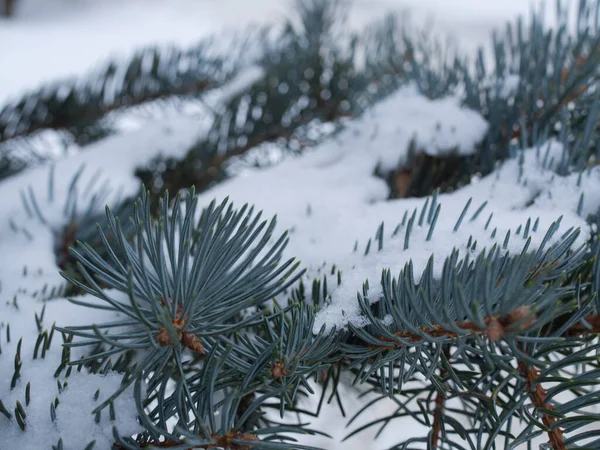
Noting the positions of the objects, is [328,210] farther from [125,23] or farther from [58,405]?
[125,23]

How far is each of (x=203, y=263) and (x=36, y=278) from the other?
0.19m

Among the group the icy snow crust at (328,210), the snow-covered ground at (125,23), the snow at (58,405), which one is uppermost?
the snow-covered ground at (125,23)

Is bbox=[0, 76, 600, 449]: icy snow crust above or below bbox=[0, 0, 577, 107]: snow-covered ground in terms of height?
below

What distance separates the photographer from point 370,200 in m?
0.41

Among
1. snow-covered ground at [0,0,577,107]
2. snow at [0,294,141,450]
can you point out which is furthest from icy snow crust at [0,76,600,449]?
snow-covered ground at [0,0,577,107]

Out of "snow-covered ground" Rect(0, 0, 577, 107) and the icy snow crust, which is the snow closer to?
the icy snow crust

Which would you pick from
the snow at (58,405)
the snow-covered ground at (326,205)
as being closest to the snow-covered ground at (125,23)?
the snow-covered ground at (326,205)

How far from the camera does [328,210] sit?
391mm

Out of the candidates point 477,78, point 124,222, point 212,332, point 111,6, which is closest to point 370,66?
point 477,78

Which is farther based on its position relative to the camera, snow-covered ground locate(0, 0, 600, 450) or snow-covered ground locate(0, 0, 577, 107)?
snow-covered ground locate(0, 0, 577, 107)

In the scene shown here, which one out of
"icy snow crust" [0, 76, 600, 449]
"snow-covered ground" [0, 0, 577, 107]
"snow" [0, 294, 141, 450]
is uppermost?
"snow-covered ground" [0, 0, 577, 107]

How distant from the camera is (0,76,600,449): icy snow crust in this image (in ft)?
0.88

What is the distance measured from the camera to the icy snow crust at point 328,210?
0.88ft

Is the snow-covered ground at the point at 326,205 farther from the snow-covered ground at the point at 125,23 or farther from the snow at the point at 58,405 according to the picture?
the snow-covered ground at the point at 125,23
